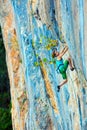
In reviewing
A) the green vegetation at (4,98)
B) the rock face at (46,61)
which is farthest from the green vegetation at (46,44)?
the green vegetation at (4,98)

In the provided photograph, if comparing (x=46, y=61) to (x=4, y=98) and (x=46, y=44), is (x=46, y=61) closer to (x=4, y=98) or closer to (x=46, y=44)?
(x=46, y=44)

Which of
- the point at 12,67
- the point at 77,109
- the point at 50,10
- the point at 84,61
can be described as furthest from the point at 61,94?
the point at 12,67

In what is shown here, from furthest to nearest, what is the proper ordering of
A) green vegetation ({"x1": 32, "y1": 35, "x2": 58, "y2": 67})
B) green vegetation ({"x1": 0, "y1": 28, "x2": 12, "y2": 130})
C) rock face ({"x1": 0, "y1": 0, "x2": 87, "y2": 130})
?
green vegetation ({"x1": 0, "y1": 28, "x2": 12, "y2": 130}), green vegetation ({"x1": 32, "y1": 35, "x2": 58, "y2": 67}), rock face ({"x1": 0, "y1": 0, "x2": 87, "y2": 130})

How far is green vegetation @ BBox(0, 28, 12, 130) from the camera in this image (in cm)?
2003

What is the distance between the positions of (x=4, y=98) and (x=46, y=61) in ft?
36.7

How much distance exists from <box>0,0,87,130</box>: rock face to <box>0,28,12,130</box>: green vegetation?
394 cm

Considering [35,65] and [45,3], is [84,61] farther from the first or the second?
[35,65]

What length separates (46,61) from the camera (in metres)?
11.0

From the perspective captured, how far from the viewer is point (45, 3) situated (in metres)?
9.02

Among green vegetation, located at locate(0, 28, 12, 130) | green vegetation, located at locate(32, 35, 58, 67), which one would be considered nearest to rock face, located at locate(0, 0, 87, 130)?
green vegetation, located at locate(32, 35, 58, 67)

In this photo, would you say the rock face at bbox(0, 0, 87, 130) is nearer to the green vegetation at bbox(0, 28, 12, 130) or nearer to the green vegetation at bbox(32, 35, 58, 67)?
the green vegetation at bbox(32, 35, 58, 67)

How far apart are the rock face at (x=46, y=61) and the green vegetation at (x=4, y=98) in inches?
155

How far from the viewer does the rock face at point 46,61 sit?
7.29 meters

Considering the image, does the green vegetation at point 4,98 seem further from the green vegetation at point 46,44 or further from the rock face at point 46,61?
the green vegetation at point 46,44
